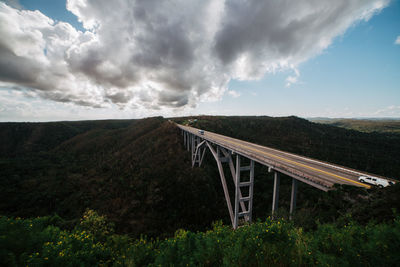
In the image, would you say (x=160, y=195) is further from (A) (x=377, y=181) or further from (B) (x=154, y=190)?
(A) (x=377, y=181)

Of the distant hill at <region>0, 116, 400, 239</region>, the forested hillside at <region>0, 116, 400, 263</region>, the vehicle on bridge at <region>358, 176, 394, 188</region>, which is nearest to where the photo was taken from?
the forested hillside at <region>0, 116, 400, 263</region>

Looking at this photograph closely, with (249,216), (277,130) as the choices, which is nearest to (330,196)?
(249,216)

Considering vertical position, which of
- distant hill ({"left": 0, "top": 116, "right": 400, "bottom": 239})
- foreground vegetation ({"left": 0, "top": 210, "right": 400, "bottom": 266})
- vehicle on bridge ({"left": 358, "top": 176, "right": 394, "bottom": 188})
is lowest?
distant hill ({"left": 0, "top": 116, "right": 400, "bottom": 239})

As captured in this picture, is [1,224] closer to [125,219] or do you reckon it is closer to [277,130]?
[125,219]

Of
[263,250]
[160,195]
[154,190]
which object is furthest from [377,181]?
[154,190]

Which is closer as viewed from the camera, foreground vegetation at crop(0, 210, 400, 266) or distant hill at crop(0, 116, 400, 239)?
foreground vegetation at crop(0, 210, 400, 266)

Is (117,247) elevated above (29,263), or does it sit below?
below

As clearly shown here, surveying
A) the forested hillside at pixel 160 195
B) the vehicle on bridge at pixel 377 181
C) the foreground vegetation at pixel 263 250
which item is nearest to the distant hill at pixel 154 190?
the forested hillside at pixel 160 195

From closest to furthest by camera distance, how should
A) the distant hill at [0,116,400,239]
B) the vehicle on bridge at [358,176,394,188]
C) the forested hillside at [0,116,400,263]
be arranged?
the forested hillside at [0,116,400,263] → the vehicle on bridge at [358,176,394,188] → the distant hill at [0,116,400,239]

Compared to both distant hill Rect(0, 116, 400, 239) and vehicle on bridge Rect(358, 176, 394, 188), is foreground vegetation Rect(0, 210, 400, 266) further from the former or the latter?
vehicle on bridge Rect(358, 176, 394, 188)

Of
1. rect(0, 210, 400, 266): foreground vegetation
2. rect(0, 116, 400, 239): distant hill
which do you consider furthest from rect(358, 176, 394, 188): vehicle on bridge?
rect(0, 210, 400, 266): foreground vegetation

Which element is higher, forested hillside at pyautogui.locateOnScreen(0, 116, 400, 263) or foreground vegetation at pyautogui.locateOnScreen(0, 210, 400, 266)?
foreground vegetation at pyautogui.locateOnScreen(0, 210, 400, 266)
